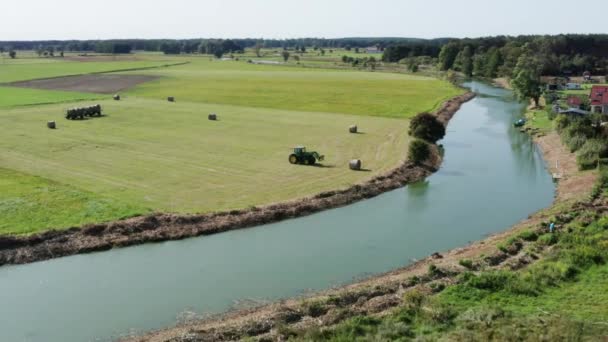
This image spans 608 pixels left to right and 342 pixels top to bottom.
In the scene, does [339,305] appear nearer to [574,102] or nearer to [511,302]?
[511,302]

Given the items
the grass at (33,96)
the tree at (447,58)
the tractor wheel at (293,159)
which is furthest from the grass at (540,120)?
the tree at (447,58)

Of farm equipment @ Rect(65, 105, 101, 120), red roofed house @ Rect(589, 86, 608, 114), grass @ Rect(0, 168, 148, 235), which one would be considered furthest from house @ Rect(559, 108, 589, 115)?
farm equipment @ Rect(65, 105, 101, 120)

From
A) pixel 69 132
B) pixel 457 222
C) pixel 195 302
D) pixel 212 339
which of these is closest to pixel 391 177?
pixel 457 222

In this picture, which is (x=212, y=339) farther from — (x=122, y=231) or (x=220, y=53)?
(x=220, y=53)

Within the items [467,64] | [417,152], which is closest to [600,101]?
[417,152]

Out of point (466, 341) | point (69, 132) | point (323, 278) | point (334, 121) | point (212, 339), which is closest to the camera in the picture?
point (466, 341)

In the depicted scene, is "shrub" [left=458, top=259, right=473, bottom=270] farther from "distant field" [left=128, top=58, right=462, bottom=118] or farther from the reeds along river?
"distant field" [left=128, top=58, right=462, bottom=118]

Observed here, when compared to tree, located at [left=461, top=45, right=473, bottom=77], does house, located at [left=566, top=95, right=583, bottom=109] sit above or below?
below
